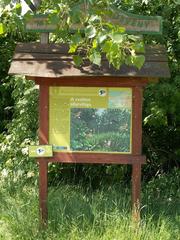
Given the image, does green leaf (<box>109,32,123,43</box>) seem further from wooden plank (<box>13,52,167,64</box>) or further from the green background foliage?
the green background foliage

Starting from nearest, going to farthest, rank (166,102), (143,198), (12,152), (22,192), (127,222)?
(127,222)
(22,192)
(143,198)
(166,102)
(12,152)

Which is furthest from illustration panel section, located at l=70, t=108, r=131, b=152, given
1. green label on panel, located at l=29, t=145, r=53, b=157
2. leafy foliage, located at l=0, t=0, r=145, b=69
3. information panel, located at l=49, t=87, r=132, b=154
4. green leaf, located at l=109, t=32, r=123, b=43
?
green leaf, located at l=109, t=32, r=123, b=43

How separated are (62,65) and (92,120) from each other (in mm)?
654

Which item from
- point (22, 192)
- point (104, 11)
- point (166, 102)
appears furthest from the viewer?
point (166, 102)

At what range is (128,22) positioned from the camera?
5.16m

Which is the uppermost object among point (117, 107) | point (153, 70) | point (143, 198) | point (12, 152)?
point (153, 70)

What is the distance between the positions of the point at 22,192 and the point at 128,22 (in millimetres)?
2567

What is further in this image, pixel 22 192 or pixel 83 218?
pixel 22 192

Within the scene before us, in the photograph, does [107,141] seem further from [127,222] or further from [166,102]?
[166,102]

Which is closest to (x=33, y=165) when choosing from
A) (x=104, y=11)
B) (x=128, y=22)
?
(x=128, y=22)

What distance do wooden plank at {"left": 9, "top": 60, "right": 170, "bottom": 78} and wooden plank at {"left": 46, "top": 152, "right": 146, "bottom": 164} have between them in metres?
0.85

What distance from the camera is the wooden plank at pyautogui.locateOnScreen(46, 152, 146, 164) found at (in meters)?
5.09

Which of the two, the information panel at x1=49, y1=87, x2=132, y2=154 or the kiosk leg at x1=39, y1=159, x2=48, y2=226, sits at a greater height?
the information panel at x1=49, y1=87, x2=132, y2=154

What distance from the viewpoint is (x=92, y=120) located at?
517cm
